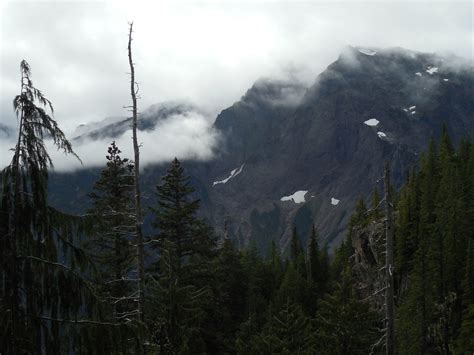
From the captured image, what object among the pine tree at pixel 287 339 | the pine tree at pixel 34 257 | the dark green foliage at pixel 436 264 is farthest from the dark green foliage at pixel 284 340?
the pine tree at pixel 34 257

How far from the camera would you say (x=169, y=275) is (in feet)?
60.1

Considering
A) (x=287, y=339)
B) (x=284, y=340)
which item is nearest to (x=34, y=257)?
(x=284, y=340)

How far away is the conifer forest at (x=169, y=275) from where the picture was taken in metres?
8.53

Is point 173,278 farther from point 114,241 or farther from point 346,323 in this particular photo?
point 346,323

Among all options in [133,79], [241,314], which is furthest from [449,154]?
[133,79]

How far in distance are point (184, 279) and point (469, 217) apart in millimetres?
45001

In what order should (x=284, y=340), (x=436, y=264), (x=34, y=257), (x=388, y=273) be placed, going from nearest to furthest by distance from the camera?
(x=34, y=257)
(x=388, y=273)
(x=284, y=340)
(x=436, y=264)

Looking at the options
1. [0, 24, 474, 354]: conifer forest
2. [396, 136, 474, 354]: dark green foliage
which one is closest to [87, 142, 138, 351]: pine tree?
[0, 24, 474, 354]: conifer forest

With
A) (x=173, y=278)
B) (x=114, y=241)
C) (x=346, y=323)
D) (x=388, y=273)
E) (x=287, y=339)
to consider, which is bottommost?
(x=287, y=339)

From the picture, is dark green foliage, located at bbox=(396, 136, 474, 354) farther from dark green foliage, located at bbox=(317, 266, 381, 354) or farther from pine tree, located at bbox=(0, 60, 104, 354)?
pine tree, located at bbox=(0, 60, 104, 354)

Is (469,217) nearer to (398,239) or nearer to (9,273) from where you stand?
(398,239)

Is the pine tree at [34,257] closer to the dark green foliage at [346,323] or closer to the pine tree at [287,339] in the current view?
the dark green foliage at [346,323]

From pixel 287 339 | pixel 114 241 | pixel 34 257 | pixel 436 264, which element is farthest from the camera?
pixel 436 264

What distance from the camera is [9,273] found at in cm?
832
